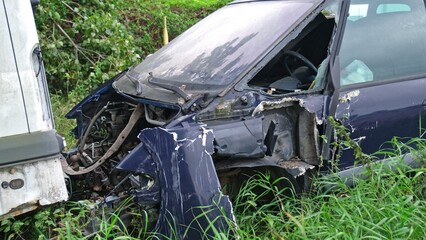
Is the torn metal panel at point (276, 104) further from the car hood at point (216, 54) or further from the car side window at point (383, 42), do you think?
the car side window at point (383, 42)

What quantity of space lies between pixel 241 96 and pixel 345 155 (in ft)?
2.63

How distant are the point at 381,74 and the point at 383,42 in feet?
0.71

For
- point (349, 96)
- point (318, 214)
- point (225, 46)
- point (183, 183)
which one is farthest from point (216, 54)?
point (318, 214)

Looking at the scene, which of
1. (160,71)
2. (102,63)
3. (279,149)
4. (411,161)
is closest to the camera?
(279,149)

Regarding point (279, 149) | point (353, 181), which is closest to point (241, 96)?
point (279, 149)

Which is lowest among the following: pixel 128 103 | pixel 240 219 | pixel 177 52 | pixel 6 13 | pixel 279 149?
pixel 240 219

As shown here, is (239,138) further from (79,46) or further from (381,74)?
(79,46)

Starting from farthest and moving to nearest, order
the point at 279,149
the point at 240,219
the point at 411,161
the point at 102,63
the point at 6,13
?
the point at 102,63 < the point at 411,161 < the point at 279,149 < the point at 240,219 < the point at 6,13

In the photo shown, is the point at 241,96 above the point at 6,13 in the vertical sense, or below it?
below

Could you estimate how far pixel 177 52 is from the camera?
145 inches

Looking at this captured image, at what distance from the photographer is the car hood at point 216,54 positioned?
9.80ft

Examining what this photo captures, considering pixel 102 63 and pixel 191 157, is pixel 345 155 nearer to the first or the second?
pixel 191 157

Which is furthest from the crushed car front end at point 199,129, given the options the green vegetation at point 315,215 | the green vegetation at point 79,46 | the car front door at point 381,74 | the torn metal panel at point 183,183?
the green vegetation at point 79,46

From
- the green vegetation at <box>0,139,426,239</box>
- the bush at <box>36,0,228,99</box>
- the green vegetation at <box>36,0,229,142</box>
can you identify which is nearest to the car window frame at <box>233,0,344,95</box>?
the green vegetation at <box>0,139,426,239</box>
